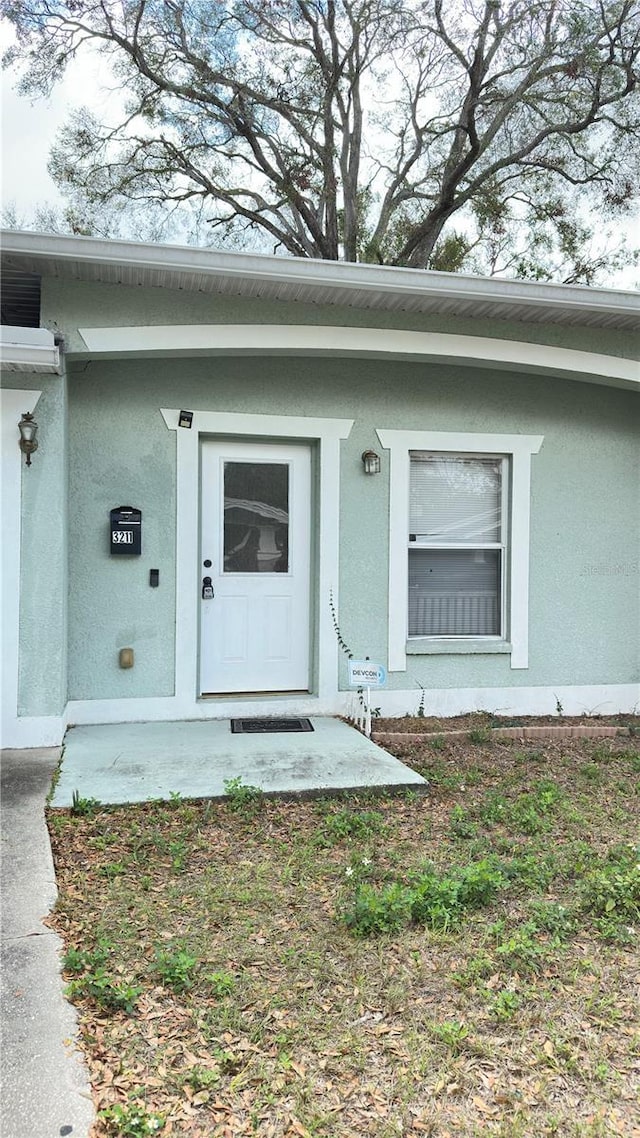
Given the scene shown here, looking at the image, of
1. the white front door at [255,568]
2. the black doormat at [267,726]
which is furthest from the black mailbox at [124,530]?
the black doormat at [267,726]

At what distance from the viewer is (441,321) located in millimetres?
5605

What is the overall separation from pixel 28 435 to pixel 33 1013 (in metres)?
3.51

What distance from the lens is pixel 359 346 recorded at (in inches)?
214

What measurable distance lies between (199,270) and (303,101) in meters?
11.2

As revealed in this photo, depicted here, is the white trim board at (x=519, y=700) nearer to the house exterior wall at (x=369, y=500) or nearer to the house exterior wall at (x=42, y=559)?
the house exterior wall at (x=369, y=500)

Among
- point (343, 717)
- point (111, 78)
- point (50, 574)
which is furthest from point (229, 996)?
point (111, 78)

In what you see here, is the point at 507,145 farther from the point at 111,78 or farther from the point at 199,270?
the point at 199,270

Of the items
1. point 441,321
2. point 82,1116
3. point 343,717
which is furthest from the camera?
point 343,717

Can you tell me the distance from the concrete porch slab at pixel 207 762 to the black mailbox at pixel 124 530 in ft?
4.28

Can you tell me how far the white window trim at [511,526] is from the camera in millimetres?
6176

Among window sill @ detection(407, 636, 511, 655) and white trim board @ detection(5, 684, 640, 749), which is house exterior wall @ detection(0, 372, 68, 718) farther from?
window sill @ detection(407, 636, 511, 655)

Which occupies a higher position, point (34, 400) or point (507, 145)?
point (507, 145)

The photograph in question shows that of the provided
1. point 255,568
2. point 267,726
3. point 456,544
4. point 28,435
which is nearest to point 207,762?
point 267,726

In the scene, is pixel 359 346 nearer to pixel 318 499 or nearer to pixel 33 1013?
pixel 318 499
